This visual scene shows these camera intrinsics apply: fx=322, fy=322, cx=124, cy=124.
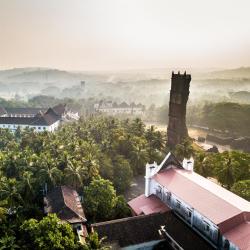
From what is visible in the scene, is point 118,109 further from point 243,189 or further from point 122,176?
point 243,189

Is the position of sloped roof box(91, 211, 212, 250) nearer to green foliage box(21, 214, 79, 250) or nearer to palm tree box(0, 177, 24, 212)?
green foliage box(21, 214, 79, 250)

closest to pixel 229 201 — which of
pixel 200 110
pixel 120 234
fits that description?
pixel 120 234

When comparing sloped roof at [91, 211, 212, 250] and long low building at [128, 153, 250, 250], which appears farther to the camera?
sloped roof at [91, 211, 212, 250]

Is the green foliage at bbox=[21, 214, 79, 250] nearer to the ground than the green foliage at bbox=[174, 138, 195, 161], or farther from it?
nearer to the ground

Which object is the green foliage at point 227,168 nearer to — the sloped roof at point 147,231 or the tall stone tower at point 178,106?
the sloped roof at point 147,231

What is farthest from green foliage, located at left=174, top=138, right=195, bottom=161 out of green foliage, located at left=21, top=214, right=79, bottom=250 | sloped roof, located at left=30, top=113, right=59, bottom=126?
sloped roof, located at left=30, top=113, right=59, bottom=126

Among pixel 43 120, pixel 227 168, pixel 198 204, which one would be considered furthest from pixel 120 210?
pixel 43 120

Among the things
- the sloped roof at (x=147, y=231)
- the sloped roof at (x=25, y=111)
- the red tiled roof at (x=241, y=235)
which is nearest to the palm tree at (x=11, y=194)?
the sloped roof at (x=147, y=231)
